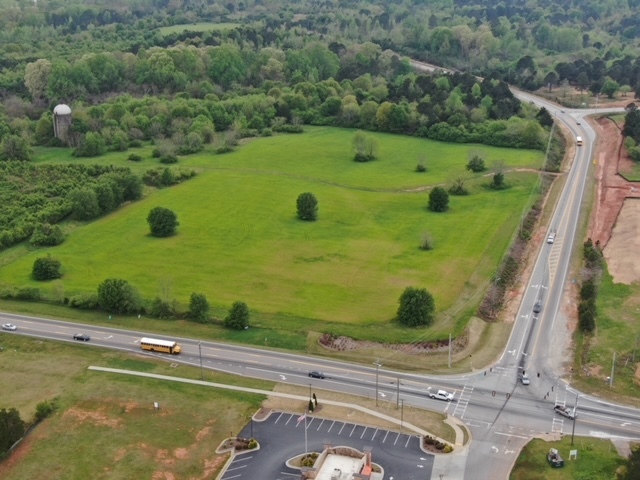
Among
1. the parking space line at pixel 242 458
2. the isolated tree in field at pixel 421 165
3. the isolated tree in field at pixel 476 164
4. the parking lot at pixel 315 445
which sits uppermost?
the isolated tree in field at pixel 476 164

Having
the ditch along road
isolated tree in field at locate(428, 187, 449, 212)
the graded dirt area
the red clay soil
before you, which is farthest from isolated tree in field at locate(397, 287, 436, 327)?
isolated tree in field at locate(428, 187, 449, 212)

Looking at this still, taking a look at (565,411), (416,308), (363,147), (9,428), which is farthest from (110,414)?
(363,147)

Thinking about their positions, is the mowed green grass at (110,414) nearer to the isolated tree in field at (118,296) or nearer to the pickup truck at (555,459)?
the isolated tree in field at (118,296)

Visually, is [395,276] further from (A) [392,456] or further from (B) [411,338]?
(A) [392,456]

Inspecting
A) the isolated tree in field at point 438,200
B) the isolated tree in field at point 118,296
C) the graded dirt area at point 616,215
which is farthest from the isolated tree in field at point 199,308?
the graded dirt area at point 616,215

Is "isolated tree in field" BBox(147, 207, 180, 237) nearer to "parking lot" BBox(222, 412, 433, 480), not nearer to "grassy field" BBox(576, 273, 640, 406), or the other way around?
"parking lot" BBox(222, 412, 433, 480)

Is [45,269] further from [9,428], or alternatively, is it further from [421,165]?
[421,165]
